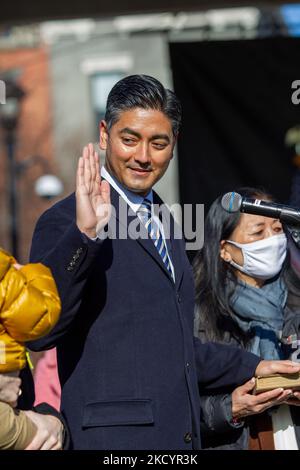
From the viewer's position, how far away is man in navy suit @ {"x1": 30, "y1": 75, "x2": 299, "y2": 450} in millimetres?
2230

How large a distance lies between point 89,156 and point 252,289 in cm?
97

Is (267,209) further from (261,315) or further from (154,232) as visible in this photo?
(261,315)

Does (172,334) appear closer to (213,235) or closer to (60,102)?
(213,235)

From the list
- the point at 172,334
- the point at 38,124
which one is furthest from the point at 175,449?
the point at 38,124

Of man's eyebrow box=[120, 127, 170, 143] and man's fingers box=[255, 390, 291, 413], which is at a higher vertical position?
man's eyebrow box=[120, 127, 170, 143]

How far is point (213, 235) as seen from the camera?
306cm

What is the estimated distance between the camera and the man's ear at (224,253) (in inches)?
120

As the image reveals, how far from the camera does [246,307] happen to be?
2.95 meters

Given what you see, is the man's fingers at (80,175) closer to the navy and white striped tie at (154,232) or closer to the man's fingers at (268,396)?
the navy and white striped tie at (154,232)

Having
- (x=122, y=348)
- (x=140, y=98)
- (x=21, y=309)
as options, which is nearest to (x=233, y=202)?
(x=140, y=98)

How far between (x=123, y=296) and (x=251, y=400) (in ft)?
2.20

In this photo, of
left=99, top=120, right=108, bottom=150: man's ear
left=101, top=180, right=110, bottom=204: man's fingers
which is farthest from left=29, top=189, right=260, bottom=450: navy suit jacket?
left=99, top=120, right=108, bottom=150: man's ear

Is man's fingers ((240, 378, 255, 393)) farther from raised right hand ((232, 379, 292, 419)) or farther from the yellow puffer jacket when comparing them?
the yellow puffer jacket
